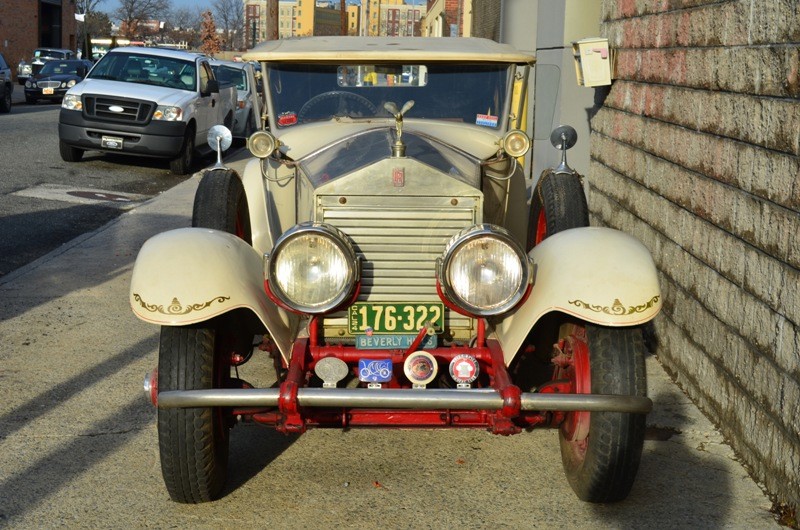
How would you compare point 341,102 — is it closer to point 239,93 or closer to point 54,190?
point 54,190

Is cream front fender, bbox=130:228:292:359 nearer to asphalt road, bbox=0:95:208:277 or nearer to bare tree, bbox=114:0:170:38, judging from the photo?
asphalt road, bbox=0:95:208:277

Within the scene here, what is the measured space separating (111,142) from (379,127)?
11.6m

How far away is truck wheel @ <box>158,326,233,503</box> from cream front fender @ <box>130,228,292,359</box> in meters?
0.13

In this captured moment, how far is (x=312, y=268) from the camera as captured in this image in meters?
4.22

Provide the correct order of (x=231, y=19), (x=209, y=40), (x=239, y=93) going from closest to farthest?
1. (x=239, y=93)
2. (x=209, y=40)
3. (x=231, y=19)

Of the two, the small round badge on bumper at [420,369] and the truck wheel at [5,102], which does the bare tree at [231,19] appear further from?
the small round badge on bumper at [420,369]

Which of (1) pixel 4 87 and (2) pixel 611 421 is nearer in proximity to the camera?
(2) pixel 611 421

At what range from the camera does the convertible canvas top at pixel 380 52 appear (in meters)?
5.62

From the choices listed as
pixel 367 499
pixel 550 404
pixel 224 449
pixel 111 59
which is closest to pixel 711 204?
pixel 550 404

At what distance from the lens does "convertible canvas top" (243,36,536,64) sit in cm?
562

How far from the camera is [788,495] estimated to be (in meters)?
4.25

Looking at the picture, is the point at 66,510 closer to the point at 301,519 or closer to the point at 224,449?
the point at 224,449

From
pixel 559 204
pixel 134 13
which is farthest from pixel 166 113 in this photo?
pixel 134 13

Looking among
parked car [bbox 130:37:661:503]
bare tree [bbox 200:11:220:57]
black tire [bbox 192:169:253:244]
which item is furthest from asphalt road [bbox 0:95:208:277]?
bare tree [bbox 200:11:220:57]
